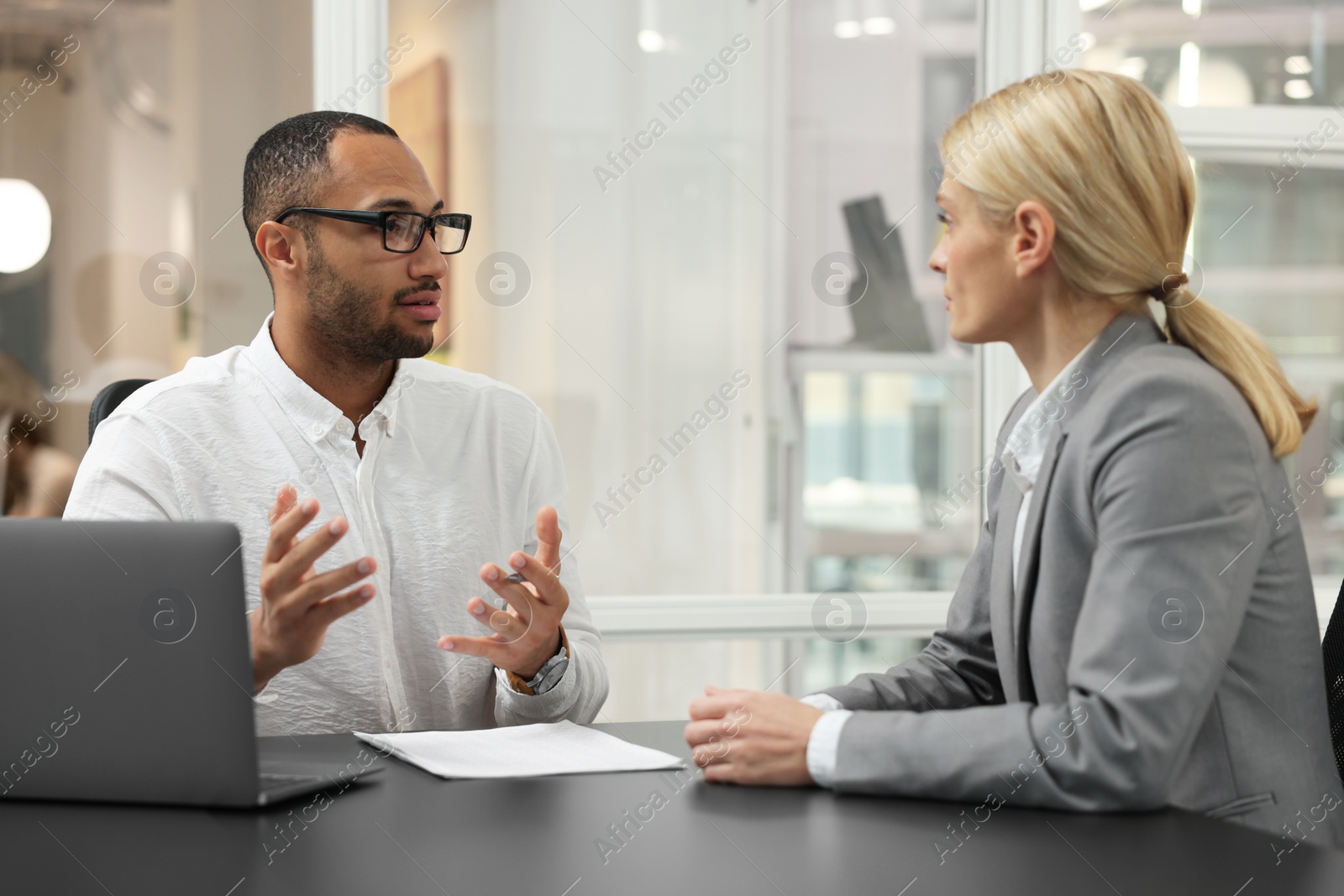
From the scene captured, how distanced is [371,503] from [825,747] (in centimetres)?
88

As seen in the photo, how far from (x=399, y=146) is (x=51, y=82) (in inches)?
45.9

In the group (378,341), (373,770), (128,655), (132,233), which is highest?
(132,233)

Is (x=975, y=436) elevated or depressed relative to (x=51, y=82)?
depressed

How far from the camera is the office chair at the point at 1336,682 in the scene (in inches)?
54.3

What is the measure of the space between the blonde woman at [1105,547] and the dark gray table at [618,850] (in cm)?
6

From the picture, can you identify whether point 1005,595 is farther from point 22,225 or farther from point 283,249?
point 22,225

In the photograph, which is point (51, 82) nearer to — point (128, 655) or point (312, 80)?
point (312, 80)

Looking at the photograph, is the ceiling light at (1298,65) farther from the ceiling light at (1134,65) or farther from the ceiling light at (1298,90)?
the ceiling light at (1134,65)

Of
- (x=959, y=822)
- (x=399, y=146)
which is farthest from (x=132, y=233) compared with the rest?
(x=959, y=822)

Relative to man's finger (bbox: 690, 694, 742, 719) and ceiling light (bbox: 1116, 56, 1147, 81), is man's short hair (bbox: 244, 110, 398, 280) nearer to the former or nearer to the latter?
man's finger (bbox: 690, 694, 742, 719)

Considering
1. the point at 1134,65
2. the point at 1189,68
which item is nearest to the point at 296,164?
the point at 1134,65

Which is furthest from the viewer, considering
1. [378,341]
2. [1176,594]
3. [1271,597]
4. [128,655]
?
[378,341]

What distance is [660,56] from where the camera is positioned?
2740mm

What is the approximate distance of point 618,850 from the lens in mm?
948
